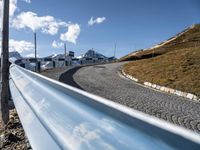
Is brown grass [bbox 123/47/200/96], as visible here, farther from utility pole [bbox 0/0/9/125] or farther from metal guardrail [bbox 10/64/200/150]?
metal guardrail [bbox 10/64/200/150]

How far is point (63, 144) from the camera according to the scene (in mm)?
2355

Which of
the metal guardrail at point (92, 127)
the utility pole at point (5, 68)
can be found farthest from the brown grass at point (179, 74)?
the metal guardrail at point (92, 127)

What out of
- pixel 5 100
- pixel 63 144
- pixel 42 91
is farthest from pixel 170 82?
pixel 63 144

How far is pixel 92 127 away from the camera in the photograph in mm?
2008

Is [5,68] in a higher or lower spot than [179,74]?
higher

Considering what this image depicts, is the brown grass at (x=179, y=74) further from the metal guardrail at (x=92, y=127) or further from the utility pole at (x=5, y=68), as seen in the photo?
the metal guardrail at (x=92, y=127)

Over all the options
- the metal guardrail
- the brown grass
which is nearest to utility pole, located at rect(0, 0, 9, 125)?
the metal guardrail

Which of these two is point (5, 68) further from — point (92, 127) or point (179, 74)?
point (179, 74)

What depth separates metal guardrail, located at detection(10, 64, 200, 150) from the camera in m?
1.26

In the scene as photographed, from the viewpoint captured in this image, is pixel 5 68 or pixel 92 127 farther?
pixel 5 68

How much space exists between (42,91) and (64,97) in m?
1.13

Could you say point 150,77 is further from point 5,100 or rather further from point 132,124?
point 132,124

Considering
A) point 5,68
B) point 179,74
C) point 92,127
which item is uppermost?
point 92,127

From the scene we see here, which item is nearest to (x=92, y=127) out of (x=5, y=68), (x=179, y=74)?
(x=5, y=68)
